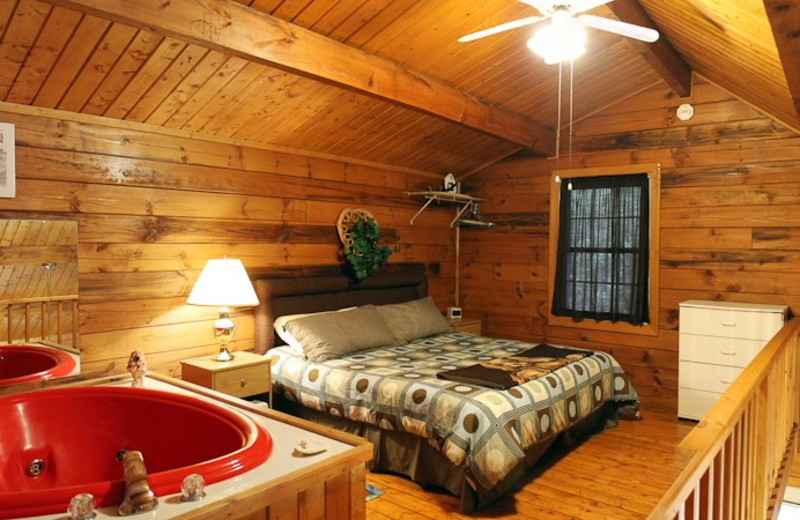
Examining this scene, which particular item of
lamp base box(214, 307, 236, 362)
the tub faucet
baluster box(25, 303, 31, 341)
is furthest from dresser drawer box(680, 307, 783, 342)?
baluster box(25, 303, 31, 341)

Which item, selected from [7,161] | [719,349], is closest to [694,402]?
[719,349]

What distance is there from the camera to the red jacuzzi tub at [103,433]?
2.12 m

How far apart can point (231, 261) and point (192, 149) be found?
2.55 ft

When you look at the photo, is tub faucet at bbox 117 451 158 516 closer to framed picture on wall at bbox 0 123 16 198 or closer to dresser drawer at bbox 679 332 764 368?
framed picture on wall at bbox 0 123 16 198

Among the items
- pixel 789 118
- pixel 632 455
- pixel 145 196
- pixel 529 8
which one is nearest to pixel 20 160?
pixel 145 196

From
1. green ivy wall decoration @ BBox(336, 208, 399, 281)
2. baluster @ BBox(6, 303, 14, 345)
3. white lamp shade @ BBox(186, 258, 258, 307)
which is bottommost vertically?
baluster @ BBox(6, 303, 14, 345)

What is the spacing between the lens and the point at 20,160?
301 centimetres

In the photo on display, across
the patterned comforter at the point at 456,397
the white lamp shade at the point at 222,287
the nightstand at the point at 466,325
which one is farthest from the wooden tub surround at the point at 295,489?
the nightstand at the point at 466,325

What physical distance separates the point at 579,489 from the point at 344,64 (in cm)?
275

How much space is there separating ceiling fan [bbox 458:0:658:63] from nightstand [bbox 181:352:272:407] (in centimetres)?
233

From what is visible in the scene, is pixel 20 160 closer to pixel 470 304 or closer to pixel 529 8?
pixel 529 8

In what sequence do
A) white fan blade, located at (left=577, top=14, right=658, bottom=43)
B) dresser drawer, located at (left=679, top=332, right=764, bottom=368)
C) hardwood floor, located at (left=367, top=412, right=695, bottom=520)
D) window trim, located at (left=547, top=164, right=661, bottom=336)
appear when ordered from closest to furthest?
white fan blade, located at (left=577, top=14, right=658, bottom=43)
hardwood floor, located at (left=367, top=412, right=695, bottom=520)
dresser drawer, located at (left=679, top=332, right=764, bottom=368)
window trim, located at (left=547, top=164, right=661, bottom=336)

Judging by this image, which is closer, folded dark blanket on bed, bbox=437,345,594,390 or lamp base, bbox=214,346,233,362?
folded dark blanket on bed, bbox=437,345,594,390

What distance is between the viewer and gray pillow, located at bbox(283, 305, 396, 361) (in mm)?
3947
